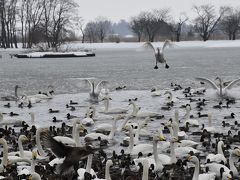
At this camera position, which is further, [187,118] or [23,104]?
[23,104]

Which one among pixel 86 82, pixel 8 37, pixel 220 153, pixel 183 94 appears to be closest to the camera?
pixel 220 153

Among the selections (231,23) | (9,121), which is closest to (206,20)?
(231,23)

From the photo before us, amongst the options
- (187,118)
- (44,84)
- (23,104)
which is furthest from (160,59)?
(187,118)

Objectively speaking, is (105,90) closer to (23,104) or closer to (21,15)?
(23,104)

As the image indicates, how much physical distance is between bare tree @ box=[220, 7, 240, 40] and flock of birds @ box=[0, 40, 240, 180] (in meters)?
96.7

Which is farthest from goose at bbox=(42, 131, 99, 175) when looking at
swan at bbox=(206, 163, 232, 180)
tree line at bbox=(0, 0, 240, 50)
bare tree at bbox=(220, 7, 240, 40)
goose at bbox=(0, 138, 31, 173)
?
bare tree at bbox=(220, 7, 240, 40)

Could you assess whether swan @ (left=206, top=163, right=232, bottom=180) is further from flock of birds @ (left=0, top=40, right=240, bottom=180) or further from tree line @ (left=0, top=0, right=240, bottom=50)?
tree line @ (left=0, top=0, right=240, bottom=50)

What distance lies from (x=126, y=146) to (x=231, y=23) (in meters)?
106

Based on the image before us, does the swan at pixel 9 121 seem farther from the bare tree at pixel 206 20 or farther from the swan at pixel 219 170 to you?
the bare tree at pixel 206 20

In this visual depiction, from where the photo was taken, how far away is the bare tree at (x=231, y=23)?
113 metres

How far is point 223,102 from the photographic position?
19.4 metres

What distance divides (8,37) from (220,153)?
280 feet

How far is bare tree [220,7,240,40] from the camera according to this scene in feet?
372

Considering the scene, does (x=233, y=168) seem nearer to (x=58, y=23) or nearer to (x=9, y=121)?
(x=9, y=121)
